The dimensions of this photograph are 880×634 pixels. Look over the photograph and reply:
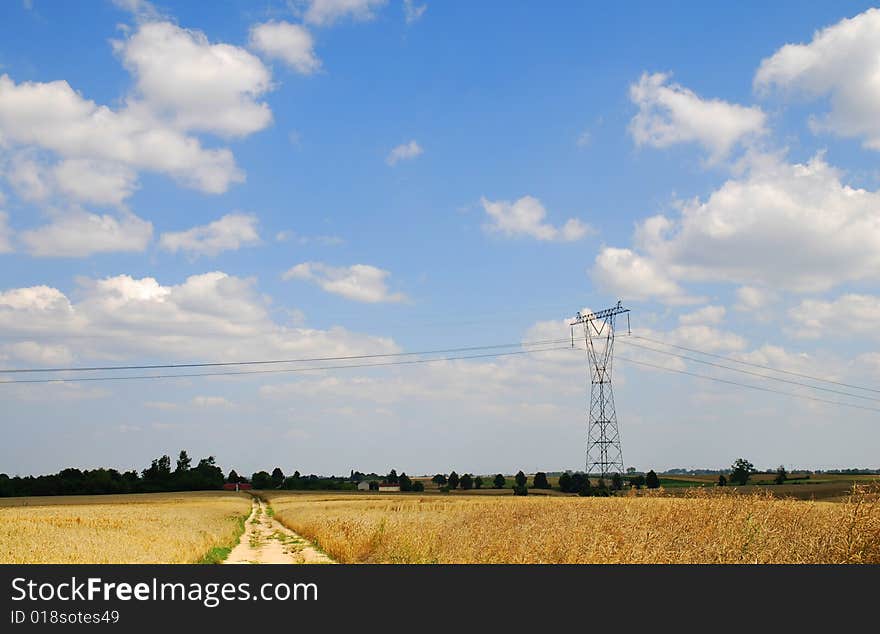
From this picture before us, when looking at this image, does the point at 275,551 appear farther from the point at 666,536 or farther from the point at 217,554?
the point at 666,536

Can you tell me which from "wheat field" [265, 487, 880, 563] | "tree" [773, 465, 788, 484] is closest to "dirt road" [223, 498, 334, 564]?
"wheat field" [265, 487, 880, 563]

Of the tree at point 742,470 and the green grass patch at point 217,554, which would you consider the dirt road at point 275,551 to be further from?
the tree at point 742,470

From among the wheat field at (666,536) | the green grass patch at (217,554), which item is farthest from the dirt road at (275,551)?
the wheat field at (666,536)

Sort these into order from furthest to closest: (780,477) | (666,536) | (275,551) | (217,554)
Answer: (780,477) < (275,551) < (217,554) < (666,536)

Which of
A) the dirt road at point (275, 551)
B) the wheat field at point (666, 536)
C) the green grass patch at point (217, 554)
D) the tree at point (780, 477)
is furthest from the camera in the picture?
the tree at point (780, 477)

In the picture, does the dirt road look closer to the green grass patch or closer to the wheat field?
the green grass patch

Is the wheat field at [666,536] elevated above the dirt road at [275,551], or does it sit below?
above

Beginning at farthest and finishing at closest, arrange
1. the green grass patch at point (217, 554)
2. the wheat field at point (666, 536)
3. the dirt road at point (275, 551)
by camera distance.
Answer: the dirt road at point (275, 551) → the green grass patch at point (217, 554) → the wheat field at point (666, 536)

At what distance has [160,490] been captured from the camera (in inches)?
7411

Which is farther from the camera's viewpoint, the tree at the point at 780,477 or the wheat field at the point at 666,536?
the tree at the point at 780,477

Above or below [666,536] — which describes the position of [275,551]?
below

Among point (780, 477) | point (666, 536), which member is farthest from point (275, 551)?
point (780, 477)

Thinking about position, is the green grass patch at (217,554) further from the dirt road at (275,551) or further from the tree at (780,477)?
the tree at (780,477)

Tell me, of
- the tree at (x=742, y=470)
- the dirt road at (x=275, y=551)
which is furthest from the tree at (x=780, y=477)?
the dirt road at (x=275, y=551)
